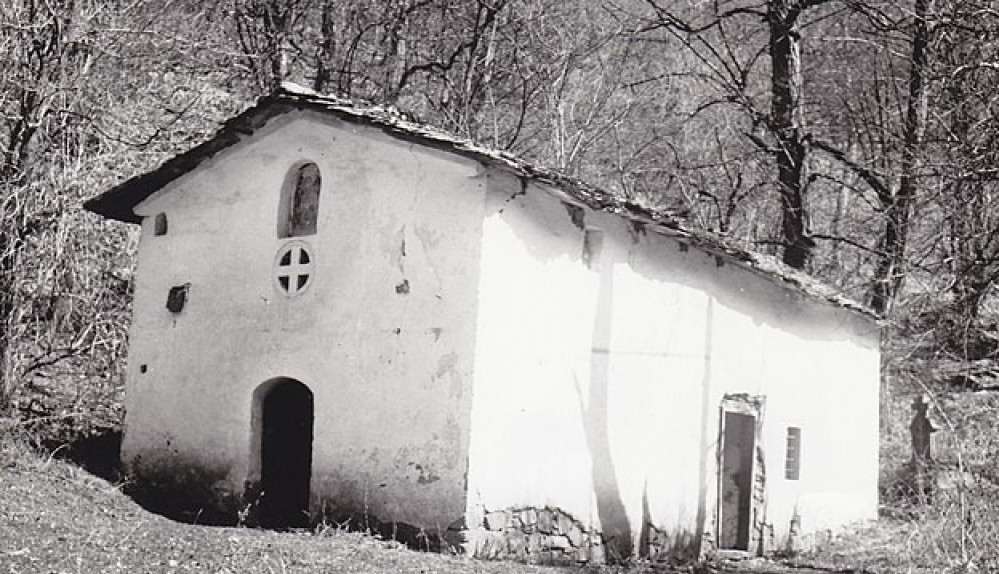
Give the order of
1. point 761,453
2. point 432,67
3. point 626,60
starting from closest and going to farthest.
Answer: point 761,453 → point 432,67 → point 626,60

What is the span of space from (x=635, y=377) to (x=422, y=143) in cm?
332

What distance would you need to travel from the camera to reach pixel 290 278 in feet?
35.7

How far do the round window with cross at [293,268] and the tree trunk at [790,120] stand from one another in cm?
1006

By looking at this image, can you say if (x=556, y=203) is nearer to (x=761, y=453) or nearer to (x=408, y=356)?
(x=408, y=356)

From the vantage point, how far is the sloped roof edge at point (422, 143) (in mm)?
9617

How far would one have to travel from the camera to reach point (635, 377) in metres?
11.1

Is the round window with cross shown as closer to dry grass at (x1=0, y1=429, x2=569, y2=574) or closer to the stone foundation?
dry grass at (x1=0, y1=429, x2=569, y2=574)

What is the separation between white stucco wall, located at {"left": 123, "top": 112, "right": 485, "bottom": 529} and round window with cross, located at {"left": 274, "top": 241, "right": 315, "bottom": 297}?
10 cm

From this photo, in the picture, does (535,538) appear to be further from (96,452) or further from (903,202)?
(903,202)

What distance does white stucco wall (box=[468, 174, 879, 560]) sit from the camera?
979 centimetres

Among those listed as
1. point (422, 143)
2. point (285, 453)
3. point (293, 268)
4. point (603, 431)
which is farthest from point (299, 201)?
point (603, 431)

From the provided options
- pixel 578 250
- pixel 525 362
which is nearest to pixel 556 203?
pixel 578 250

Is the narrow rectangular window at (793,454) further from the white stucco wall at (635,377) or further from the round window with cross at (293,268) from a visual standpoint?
the round window with cross at (293,268)

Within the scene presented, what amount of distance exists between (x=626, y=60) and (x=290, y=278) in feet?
44.3
